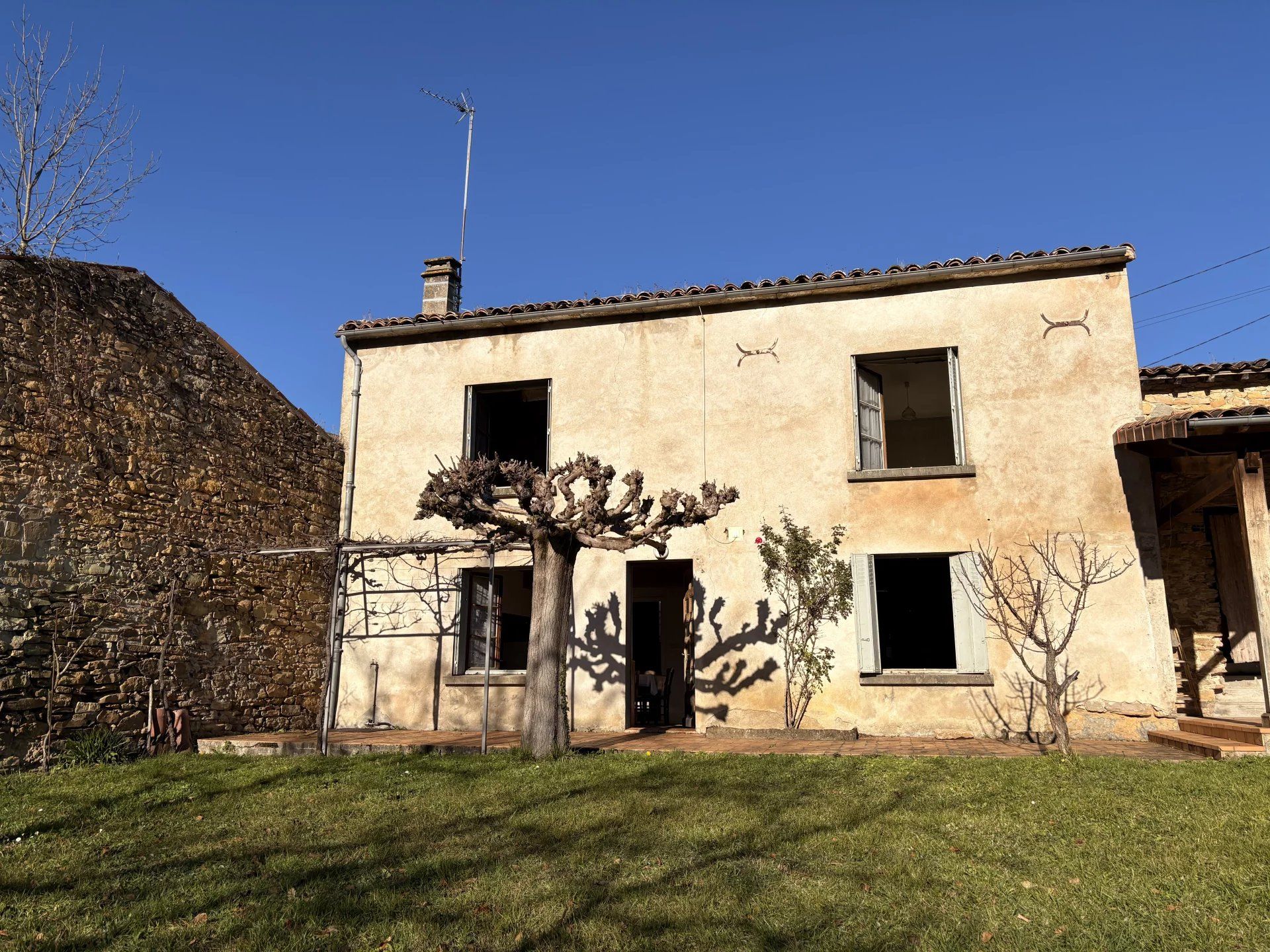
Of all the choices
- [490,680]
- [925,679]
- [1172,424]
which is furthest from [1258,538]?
[490,680]

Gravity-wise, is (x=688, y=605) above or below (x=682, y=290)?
below

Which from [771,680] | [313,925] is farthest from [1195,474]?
[313,925]

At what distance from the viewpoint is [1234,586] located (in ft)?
31.6

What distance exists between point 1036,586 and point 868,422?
8.39 ft

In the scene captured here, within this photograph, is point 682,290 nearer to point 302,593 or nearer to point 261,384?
point 261,384

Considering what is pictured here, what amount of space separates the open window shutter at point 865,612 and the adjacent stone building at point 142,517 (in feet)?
20.6

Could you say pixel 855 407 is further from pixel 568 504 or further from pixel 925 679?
pixel 568 504

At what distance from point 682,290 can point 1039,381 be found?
13.4 ft

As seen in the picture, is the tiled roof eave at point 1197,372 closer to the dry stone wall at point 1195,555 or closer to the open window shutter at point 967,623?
the dry stone wall at point 1195,555

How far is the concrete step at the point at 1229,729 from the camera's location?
24.1 feet

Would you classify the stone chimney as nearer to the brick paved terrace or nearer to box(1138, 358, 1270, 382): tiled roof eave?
the brick paved terrace

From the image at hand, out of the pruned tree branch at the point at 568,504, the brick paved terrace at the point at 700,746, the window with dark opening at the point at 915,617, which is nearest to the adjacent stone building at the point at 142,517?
the brick paved terrace at the point at 700,746

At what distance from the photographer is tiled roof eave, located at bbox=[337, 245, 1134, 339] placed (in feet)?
31.7

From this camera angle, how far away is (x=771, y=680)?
965 cm
